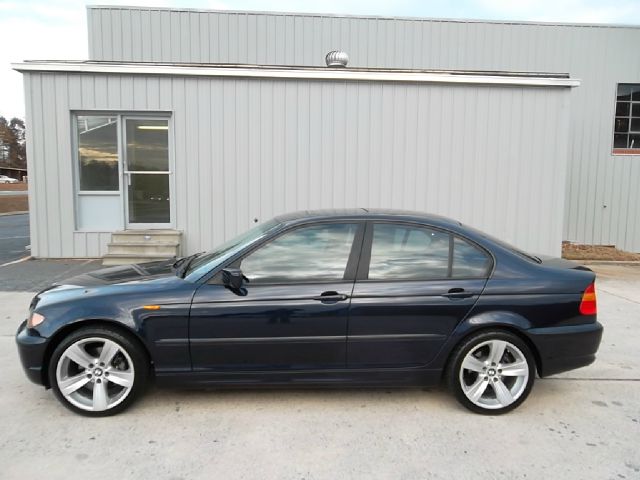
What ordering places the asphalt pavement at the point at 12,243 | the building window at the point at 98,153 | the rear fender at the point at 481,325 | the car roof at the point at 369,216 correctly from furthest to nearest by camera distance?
the asphalt pavement at the point at 12,243
the building window at the point at 98,153
the car roof at the point at 369,216
the rear fender at the point at 481,325

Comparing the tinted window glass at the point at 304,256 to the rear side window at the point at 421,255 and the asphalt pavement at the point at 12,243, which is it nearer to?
the rear side window at the point at 421,255

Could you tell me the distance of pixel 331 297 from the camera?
3.44m

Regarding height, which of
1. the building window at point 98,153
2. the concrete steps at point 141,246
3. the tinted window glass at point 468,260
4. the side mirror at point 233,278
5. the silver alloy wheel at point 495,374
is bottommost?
the silver alloy wheel at point 495,374

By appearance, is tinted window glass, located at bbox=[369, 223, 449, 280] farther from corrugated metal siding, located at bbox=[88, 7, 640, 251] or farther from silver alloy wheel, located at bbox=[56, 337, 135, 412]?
corrugated metal siding, located at bbox=[88, 7, 640, 251]

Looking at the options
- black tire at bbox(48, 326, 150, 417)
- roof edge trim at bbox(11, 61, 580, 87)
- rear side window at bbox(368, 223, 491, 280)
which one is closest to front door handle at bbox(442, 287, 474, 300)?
Result: rear side window at bbox(368, 223, 491, 280)

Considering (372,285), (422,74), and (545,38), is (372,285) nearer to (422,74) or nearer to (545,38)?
(422,74)

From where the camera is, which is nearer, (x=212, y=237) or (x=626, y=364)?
(x=626, y=364)

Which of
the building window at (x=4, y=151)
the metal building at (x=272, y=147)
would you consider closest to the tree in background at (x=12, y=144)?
the building window at (x=4, y=151)

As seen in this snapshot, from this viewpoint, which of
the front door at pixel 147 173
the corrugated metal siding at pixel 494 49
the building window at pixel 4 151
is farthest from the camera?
the building window at pixel 4 151

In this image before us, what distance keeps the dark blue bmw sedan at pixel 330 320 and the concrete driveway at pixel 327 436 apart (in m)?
0.22

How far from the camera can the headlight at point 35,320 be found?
341cm

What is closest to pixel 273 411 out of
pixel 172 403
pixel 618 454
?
pixel 172 403

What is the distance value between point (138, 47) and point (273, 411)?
12.2 metres

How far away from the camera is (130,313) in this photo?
338 centimetres
